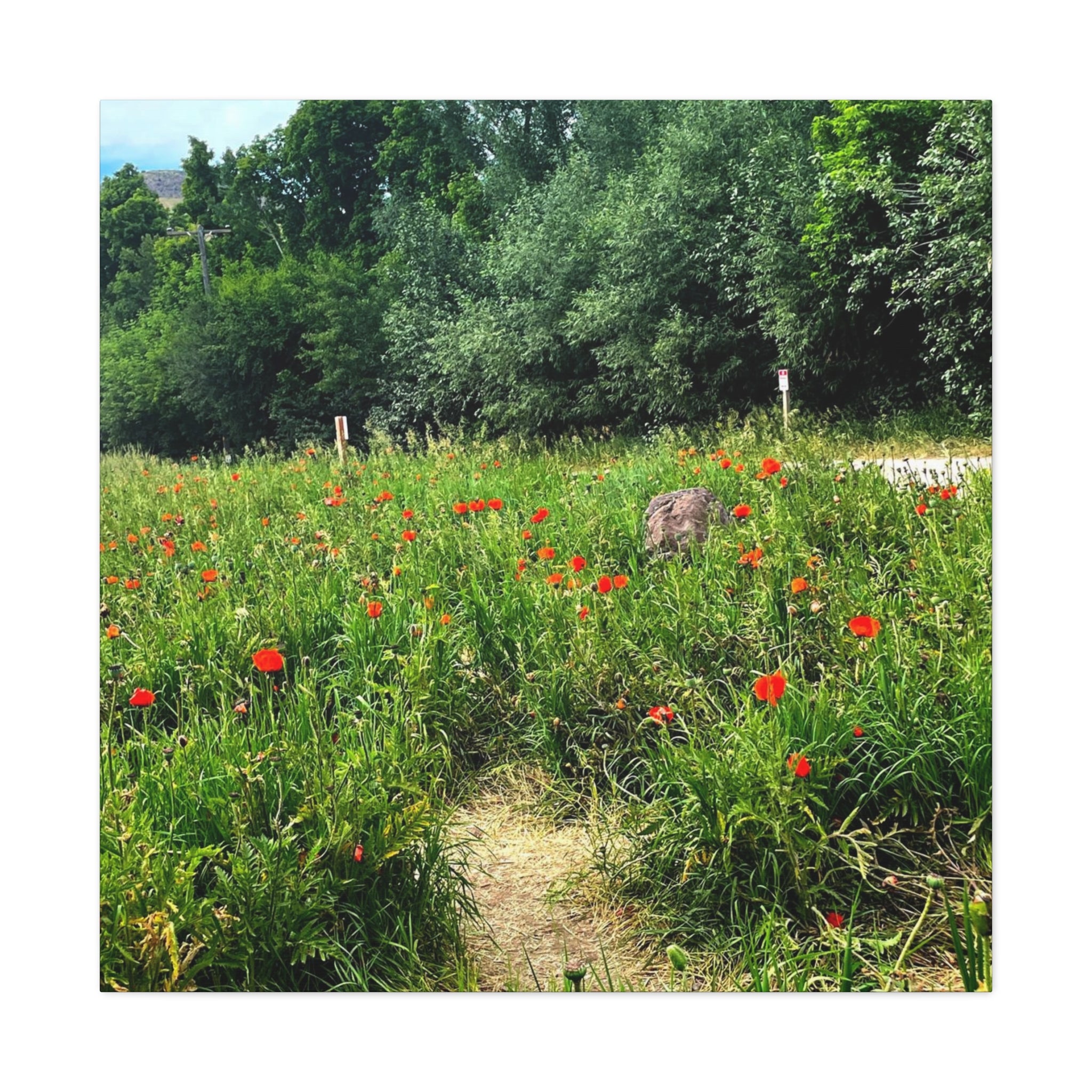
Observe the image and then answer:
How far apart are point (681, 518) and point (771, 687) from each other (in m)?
1.38

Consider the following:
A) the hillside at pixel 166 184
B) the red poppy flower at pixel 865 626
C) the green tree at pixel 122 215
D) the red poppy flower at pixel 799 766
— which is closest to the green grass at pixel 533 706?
the red poppy flower at pixel 799 766

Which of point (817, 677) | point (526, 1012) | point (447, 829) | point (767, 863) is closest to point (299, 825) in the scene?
point (447, 829)

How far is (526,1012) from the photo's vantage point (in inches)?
96.2

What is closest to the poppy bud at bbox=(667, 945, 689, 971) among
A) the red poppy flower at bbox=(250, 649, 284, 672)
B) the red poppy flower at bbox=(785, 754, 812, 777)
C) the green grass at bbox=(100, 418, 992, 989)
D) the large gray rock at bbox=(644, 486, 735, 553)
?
the green grass at bbox=(100, 418, 992, 989)

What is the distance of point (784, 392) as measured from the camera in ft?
12.5

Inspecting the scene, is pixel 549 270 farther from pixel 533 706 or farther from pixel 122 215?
pixel 533 706

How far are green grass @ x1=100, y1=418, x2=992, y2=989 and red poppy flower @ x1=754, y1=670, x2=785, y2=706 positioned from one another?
91 millimetres

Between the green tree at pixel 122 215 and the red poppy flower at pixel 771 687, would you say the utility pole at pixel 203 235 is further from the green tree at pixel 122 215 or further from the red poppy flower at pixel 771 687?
the red poppy flower at pixel 771 687

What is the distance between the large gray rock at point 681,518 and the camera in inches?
137

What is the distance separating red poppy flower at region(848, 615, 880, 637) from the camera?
2432 mm

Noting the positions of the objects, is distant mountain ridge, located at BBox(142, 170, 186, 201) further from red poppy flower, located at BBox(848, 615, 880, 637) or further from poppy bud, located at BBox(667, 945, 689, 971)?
poppy bud, located at BBox(667, 945, 689, 971)
